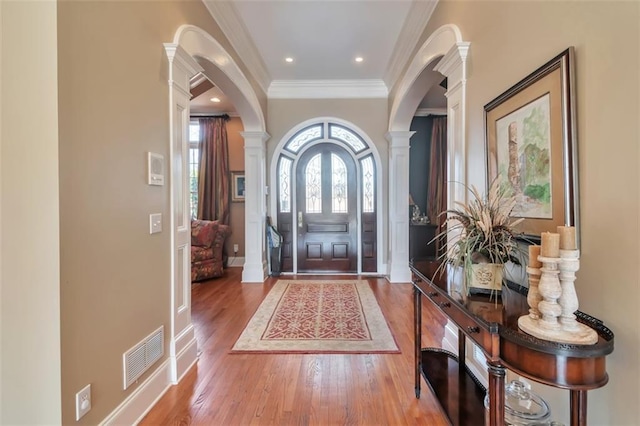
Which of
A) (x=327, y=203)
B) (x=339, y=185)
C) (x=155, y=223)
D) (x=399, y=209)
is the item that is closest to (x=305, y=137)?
(x=339, y=185)

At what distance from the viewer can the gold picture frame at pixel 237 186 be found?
19.8ft

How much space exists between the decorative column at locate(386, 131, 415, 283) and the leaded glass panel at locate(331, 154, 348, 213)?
85 cm

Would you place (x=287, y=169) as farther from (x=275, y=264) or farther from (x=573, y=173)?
(x=573, y=173)

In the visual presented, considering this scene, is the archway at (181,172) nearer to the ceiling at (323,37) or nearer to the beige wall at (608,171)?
the ceiling at (323,37)

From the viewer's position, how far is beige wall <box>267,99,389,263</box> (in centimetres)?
495

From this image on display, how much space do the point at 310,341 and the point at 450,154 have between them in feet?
6.50

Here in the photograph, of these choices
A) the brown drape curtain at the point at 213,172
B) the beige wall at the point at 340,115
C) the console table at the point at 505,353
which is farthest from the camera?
the brown drape curtain at the point at 213,172

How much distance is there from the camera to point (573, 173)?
1.17 meters

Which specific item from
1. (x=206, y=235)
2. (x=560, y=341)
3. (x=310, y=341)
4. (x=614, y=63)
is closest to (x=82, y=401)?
(x=310, y=341)

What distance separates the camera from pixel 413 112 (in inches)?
164

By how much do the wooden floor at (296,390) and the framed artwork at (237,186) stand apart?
3.47 metres

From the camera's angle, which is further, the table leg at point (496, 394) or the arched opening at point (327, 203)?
the arched opening at point (327, 203)

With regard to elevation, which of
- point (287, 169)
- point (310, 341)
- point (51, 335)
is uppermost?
point (287, 169)

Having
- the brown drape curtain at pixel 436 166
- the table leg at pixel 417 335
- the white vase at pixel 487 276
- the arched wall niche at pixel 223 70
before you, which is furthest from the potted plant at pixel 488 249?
the brown drape curtain at pixel 436 166
